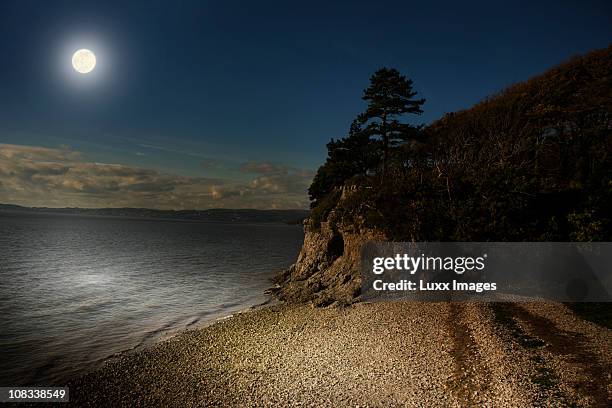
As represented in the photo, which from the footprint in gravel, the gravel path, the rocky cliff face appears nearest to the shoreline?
the gravel path

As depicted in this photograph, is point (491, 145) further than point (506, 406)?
Yes

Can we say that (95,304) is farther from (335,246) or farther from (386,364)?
(386,364)

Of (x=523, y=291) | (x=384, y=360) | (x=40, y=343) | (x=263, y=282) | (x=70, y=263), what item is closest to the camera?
(x=384, y=360)

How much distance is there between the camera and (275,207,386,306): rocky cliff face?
2641cm

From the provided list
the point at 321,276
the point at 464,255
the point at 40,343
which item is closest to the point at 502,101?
the point at 464,255

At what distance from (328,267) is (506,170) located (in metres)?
17.2

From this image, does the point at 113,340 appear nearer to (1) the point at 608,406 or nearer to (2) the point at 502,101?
(1) the point at 608,406

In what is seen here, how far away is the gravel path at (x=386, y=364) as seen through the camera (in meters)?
11.4

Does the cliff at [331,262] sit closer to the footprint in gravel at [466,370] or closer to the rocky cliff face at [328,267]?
the rocky cliff face at [328,267]

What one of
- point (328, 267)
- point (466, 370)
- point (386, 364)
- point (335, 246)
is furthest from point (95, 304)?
point (466, 370)

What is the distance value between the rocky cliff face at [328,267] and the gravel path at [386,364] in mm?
6524

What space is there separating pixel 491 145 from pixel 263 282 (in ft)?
95.5

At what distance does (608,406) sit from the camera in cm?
999

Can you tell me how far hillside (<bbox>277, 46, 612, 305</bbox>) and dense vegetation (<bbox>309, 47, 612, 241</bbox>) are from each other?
0.25 ft
